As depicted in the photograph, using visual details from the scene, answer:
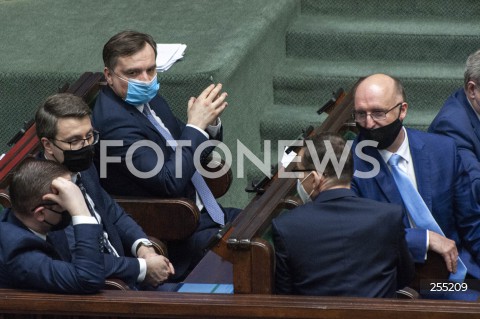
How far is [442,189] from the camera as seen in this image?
154 inches

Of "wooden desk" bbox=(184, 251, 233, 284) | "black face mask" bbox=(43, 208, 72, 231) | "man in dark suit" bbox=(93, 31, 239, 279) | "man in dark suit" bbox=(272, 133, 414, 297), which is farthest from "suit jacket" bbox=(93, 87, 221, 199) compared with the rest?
"man in dark suit" bbox=(272, 133, 414, 297)

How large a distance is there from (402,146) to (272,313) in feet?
3.09

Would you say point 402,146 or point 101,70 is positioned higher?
point 402,146

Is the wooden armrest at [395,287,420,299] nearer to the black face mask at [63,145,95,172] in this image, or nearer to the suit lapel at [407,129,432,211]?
the suit lapel at [407,129,432,211]

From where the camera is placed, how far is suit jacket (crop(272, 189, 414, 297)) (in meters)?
3.40

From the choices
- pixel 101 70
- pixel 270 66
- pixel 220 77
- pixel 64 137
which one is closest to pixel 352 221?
pixel 64 137

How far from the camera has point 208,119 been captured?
4414 millimetres

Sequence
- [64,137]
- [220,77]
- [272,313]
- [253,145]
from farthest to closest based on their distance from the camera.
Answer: [253,145]
[220,77]
[64,137]
[272,313]

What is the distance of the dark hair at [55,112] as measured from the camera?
3.89 m

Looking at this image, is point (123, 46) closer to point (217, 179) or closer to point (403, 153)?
point (217, 179)

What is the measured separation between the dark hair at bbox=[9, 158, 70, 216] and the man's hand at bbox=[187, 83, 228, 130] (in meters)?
1.02

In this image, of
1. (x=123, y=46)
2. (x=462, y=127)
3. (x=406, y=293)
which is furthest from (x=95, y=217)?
(x=462, y=127)

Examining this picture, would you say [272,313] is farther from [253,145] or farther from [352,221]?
[253,145]

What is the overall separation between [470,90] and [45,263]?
5.50 feet
